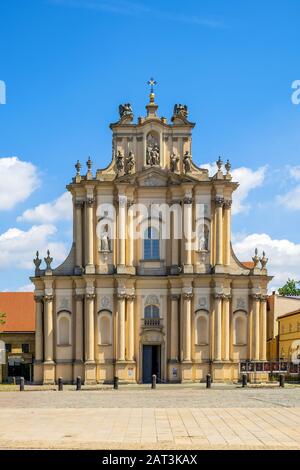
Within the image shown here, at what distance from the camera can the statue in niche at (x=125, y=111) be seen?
61781mm

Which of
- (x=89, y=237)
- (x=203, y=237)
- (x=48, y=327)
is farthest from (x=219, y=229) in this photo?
(x=48, y=327)

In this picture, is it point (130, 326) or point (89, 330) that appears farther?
point (130, 326)

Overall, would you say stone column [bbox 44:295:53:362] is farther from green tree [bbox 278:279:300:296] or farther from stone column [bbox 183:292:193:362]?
Result: green tree [bbox 278:279:300:296]

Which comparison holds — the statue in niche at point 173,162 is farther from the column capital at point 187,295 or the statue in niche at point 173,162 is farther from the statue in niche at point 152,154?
the column capital at point 187,295

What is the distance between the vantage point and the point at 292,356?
246 ft

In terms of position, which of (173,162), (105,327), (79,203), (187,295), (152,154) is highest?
(152,154)

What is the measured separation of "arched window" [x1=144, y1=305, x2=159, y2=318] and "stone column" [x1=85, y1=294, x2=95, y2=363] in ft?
14.0

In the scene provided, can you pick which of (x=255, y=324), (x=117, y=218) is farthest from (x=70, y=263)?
(x=255, y=324)

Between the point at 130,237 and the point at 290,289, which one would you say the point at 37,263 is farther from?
the point at 290,289

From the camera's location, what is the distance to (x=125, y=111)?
203 feet

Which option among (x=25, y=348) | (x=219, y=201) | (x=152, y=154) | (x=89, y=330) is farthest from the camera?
(x=25, y=348)

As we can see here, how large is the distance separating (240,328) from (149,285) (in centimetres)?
775

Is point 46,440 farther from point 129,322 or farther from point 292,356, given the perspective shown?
point 292,356

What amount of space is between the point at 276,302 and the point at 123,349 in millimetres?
Result: 31401
